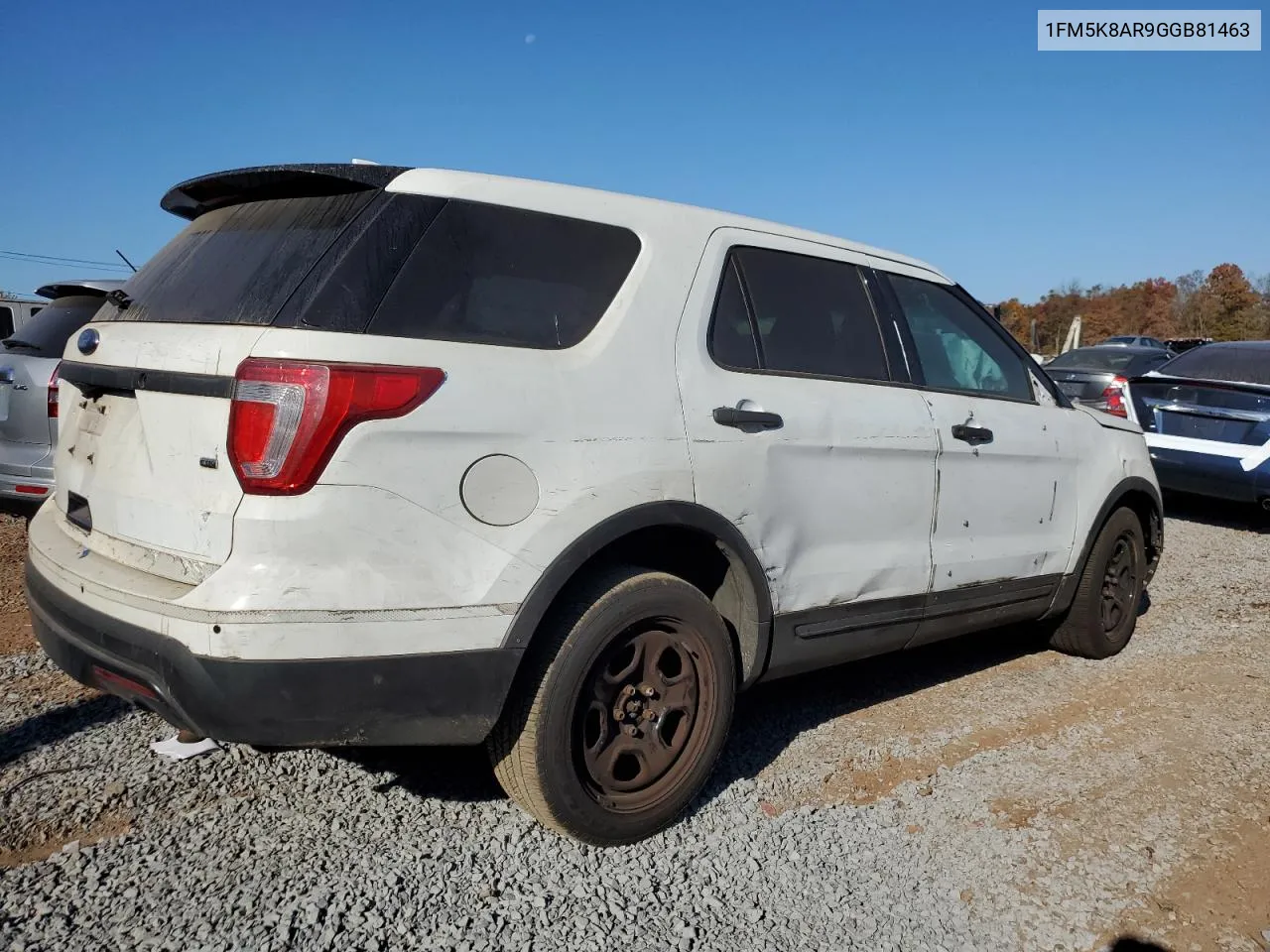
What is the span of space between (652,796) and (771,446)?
1.17 metres

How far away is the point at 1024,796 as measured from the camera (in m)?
3.45

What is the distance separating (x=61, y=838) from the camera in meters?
2.79

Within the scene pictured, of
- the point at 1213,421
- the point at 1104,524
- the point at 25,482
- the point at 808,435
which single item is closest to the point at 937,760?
the point at 808,435

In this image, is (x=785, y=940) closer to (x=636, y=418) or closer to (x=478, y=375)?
(x=636, y=418)

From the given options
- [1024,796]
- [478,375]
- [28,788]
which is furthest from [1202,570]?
[28,788]

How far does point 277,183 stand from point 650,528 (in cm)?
149

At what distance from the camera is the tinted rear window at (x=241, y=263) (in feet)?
8.50

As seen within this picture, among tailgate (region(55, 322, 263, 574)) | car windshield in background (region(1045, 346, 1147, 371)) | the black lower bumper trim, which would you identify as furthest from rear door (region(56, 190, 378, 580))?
car windshield in background (region(1045, 346, 1147, 371))

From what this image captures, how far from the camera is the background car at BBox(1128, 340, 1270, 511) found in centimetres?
824

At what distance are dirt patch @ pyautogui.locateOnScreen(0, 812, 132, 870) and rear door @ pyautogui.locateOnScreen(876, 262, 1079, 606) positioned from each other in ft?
9.61

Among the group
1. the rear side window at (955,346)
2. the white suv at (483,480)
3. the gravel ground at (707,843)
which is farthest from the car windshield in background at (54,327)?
the rear side window at (955,346)

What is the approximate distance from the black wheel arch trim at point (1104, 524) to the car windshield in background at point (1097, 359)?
742cm

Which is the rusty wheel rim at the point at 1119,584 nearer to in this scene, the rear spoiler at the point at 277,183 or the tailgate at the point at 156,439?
the rear spoiler at the point at 277,183

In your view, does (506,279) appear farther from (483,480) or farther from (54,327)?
(54,327)
